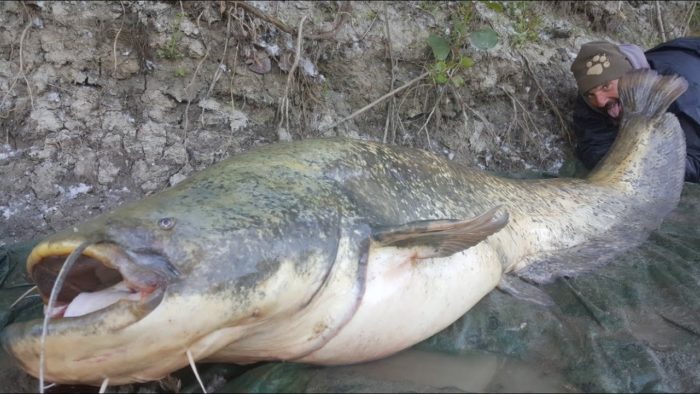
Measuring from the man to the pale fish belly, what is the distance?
2065 mm

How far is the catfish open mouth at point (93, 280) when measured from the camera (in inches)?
54.4

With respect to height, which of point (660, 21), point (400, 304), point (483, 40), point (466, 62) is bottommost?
point (400, 304)

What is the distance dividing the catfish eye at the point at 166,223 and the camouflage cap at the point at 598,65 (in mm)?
3005

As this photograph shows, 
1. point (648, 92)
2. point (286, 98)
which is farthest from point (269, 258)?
point (648, 92)

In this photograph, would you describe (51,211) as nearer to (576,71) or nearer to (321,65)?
(321,65)

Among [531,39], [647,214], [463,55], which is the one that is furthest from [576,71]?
[647,214]

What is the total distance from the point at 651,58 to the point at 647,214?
131 centimetres

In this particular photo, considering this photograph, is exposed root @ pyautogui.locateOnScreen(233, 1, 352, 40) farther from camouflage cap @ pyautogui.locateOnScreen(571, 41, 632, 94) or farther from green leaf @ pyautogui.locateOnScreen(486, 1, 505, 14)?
camouflage cap @ pyautogui.locateOnScreen(571, 41, 632, 94)

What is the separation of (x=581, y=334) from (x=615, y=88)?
211 cm

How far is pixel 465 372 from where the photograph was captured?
1863mm

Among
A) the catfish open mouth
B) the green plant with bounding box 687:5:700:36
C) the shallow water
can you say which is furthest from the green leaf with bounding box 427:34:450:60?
the green plant with bounding box 687:5:700:36

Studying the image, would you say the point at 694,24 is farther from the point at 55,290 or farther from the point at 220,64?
the point at 55,290

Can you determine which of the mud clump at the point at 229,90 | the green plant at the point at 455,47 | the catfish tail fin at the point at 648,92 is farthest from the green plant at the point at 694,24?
the green plant at the point at 455,47

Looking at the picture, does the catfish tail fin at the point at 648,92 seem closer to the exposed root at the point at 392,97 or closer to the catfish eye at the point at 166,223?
the exposed root at the point at 392,97
